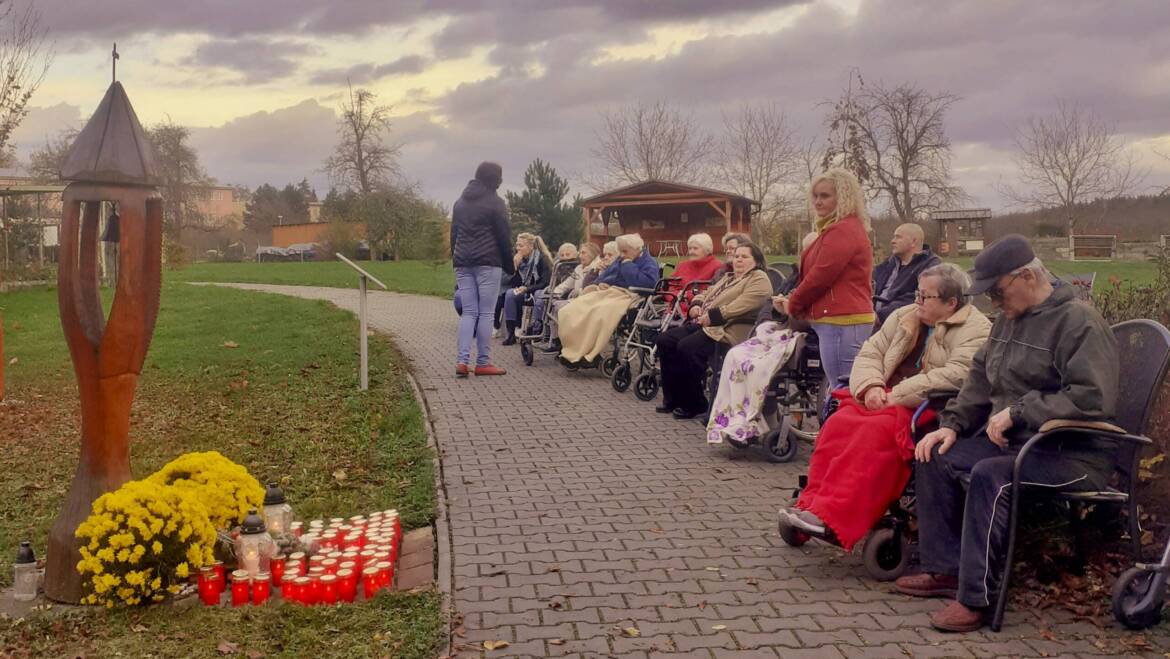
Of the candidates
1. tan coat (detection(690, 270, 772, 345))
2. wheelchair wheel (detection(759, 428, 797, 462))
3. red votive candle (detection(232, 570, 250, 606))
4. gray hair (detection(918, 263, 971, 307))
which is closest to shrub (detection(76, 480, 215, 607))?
red votive candle (detection(232, 570, 250, 606))

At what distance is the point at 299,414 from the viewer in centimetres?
923

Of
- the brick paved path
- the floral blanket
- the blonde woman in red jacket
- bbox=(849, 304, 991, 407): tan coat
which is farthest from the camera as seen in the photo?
the floral blanket

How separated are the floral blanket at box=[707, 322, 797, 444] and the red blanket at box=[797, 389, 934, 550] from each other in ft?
7.14

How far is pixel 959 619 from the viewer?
4.20 metres

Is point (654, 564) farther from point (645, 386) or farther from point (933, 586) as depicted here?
point (645, 386)

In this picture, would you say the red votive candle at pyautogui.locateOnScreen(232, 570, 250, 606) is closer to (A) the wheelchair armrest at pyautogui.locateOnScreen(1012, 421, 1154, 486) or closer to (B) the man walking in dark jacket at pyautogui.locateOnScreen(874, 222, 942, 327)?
(A) the wheelchair armrest at pyautogui.locateOnScreen(1012, 421, 1154, 486)

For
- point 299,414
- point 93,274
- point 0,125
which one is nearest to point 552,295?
point 299,414

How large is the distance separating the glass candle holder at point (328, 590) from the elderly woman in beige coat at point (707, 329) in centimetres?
452

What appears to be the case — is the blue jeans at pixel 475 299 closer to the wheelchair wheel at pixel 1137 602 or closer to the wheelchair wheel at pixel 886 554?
the wheelchair wheel at pixel 886 554

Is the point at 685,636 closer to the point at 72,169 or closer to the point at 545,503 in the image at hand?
the point at 545,503

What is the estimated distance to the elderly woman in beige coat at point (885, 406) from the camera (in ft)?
15.8

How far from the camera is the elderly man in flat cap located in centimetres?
423

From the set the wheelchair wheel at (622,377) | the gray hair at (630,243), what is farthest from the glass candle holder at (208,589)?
the gray hair at (630,243)

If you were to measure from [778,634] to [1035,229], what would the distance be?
151 ft
